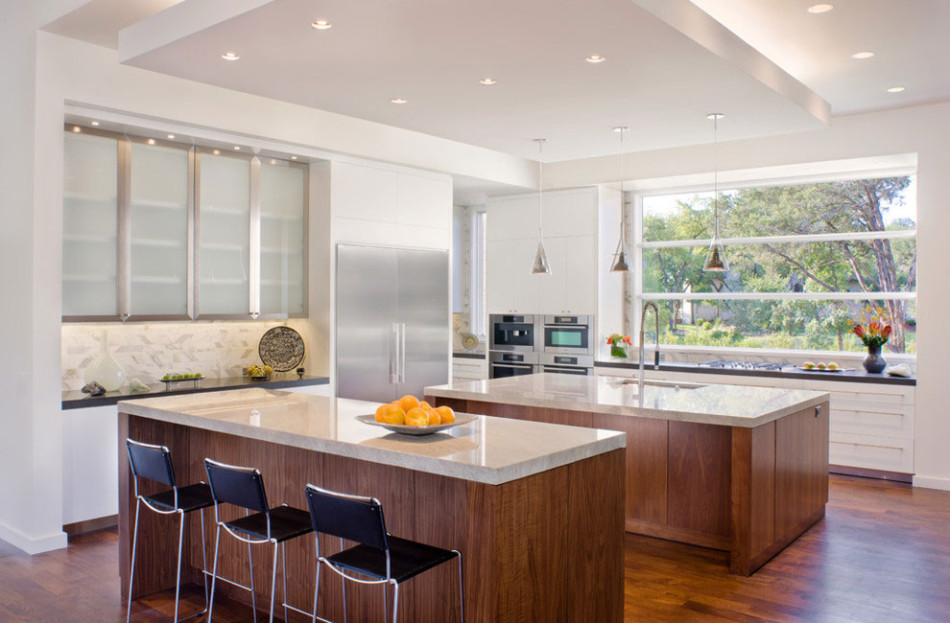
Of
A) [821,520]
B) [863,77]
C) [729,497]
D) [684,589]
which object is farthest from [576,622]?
[863,77]

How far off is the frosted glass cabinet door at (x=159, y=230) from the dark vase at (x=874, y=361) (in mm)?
5508

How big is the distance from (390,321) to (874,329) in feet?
13.5

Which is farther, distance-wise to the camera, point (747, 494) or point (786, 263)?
point (786, 263)

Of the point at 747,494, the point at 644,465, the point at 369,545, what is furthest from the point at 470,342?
the point at 369,545

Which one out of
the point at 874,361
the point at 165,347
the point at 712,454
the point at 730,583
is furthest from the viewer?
the point at 874,361

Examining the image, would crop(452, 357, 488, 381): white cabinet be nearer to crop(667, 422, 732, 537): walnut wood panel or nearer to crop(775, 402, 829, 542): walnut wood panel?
crop(775, 402, 829, 542): walnut wood panel

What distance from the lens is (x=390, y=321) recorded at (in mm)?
6551

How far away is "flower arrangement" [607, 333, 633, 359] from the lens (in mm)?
7516

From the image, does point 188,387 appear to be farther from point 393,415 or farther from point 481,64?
point 481,64

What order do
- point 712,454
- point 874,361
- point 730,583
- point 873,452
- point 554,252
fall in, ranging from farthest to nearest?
point 554,252 < point 874,361 < point 873,452 < point 712,454 < point 730,583

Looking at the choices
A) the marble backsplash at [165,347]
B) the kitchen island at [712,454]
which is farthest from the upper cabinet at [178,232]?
the kitchen island at [712,454]

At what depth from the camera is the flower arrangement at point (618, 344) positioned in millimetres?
7516

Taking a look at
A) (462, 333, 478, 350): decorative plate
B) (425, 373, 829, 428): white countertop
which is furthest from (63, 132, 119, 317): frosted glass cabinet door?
(462, 333, 478, 350): decorative plate

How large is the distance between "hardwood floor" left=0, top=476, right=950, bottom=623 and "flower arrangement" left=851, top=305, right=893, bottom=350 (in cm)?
189
